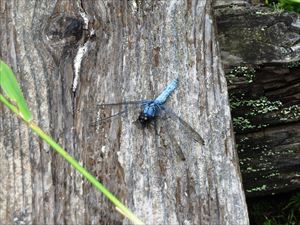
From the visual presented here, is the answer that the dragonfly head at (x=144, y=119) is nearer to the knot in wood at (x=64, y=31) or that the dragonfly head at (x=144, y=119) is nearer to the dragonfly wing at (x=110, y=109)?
the dragonfly wing at (x=110, y=109)

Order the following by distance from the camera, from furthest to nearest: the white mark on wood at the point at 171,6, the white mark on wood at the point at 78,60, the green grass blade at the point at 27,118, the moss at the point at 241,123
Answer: the moss at the point at 241,123
the white mark on wood at the point at 171,6
the white mark on wood at the point at 78,60
the green grass blade at the point at 27,118

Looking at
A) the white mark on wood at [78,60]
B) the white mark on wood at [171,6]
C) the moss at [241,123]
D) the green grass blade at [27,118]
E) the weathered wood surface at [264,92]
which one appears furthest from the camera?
the moss at [241,123]

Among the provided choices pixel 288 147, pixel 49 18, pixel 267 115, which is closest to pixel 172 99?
pixel 49 18

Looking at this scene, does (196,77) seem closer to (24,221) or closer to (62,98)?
(62,98)

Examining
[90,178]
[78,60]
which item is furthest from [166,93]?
[90,178]

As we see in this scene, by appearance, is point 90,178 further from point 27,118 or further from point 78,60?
point 78,60

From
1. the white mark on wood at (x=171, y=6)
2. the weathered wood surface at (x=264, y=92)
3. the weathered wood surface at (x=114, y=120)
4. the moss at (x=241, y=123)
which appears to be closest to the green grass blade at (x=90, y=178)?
the weathered wood surface at (x=114, y=120)

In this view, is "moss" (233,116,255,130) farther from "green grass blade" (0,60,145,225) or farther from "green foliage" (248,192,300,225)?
"green grass blade" (0,60,145,225)
